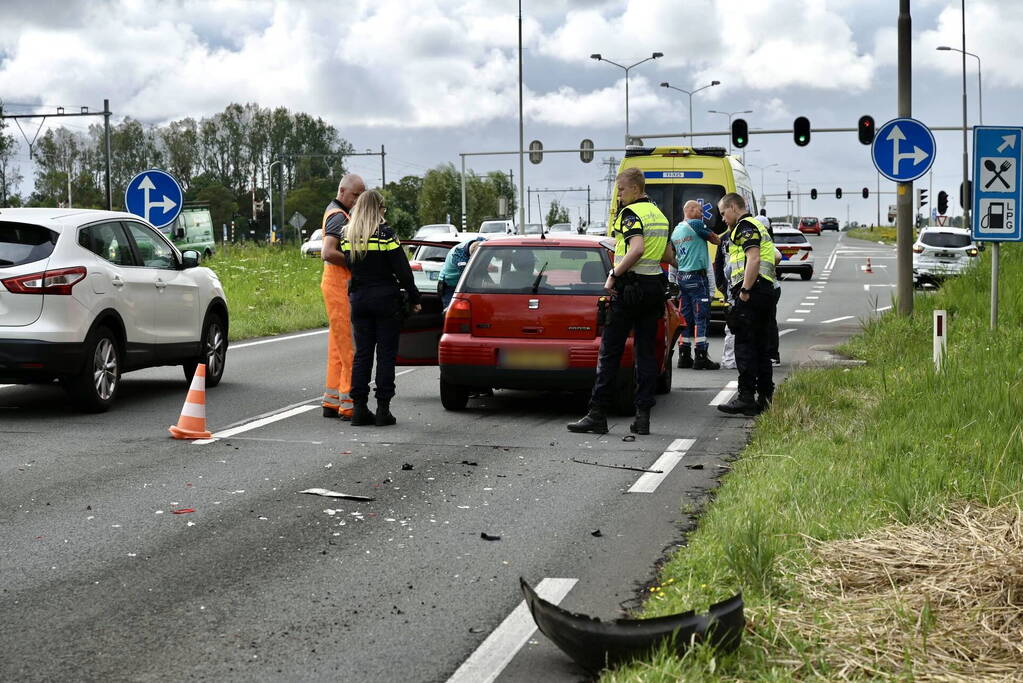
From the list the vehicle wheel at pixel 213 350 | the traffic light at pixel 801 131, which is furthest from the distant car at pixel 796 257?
the vehicle wheel at pixel 213 350

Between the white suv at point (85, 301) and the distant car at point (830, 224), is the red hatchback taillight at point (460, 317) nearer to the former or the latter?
the white suv at point (85, 301)

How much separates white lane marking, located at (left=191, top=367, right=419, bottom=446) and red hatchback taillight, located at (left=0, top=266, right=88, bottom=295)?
1800mm

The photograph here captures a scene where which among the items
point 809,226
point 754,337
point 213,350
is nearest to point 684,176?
point 213,350

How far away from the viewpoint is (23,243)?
37.8 ft

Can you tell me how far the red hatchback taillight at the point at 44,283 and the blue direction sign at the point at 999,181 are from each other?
9042mm

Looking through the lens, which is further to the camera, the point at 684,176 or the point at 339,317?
the point at 684,176

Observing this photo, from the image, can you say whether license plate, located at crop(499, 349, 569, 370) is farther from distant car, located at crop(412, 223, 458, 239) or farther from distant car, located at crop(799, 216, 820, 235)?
distant car, located at crop(799, 216, 820, 235)

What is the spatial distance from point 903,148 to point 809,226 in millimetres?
110845

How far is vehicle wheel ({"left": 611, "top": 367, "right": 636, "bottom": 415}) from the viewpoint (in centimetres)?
1145

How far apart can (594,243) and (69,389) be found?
441 centimetres

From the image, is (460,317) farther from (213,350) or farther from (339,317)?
(213,350)

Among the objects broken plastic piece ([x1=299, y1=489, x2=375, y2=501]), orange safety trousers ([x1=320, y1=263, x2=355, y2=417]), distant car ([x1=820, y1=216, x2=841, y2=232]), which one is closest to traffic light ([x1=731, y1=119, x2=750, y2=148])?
orange safety trousers ([x1=320, y1=263, x2=355, y2=417])

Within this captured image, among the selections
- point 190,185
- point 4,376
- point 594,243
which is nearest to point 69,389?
point 4,376

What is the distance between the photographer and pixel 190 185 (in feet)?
433
